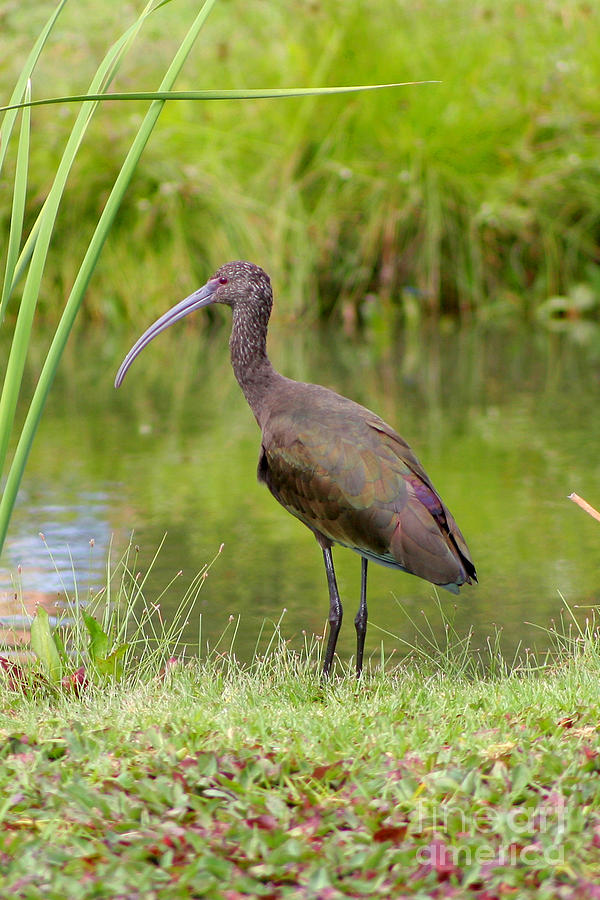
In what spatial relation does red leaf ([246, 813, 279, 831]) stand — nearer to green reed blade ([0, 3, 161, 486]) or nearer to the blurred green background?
green reed blade ([0, 3, 161, 486])

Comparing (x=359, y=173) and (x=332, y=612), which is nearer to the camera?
(x=332, y=612)

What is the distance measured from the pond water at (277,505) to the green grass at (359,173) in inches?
36.0

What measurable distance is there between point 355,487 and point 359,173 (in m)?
10.6

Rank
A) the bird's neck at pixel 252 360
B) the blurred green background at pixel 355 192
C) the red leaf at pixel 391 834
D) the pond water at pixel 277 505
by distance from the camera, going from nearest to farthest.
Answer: the red leaf at pixel 391 834, the bird's neck at pixel 252 360, the pond water at pixel 277 505, the blurred green background at pixel 355 192

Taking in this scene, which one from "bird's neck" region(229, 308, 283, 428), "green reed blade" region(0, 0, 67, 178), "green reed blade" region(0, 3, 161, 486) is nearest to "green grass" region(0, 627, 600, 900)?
"green reed blade" region(0, 3, 161, 486)

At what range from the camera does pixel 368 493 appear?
4.86 metres

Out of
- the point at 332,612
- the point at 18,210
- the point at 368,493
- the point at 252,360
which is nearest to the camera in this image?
the point at 18,210

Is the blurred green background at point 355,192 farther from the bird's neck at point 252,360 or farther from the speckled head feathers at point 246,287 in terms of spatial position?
the bird's neck at point 252,360

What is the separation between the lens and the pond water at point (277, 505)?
6125mm

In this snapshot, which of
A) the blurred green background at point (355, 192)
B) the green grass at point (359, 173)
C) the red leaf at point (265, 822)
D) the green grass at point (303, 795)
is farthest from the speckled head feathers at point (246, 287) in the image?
the green grass at point (359, 173)

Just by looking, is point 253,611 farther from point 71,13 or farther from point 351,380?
point 71,13

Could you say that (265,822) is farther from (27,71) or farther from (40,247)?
(27,71)

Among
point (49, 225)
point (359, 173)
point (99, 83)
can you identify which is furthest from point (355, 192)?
point (49, 225)

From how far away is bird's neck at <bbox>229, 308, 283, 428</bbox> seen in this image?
211 inches
